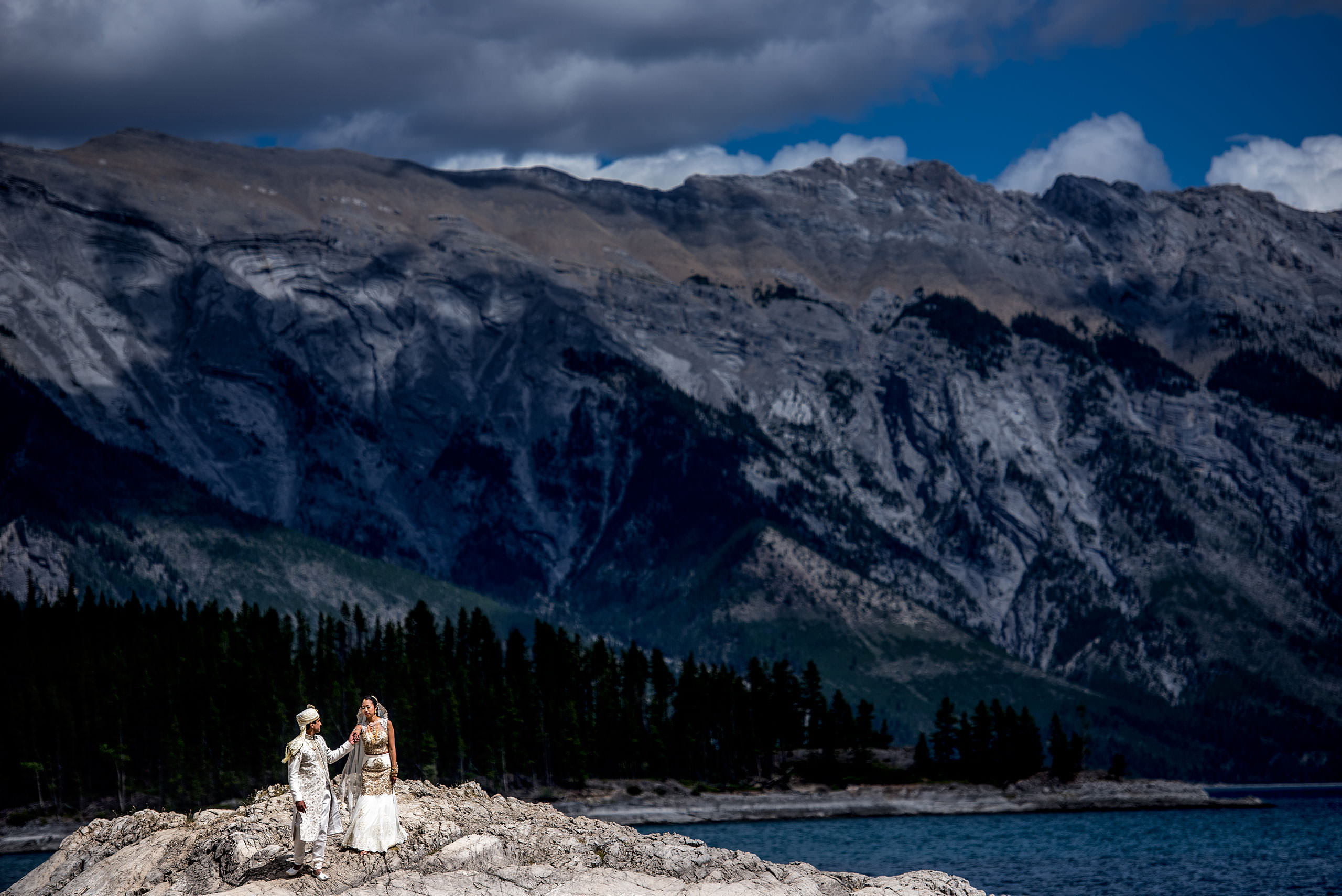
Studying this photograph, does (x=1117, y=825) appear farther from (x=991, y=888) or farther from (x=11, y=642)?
(x=11, y=642)

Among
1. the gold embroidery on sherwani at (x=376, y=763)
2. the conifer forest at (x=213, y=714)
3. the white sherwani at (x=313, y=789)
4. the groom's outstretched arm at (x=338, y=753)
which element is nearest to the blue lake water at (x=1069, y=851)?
the conifer forest at (x=213, y=714)

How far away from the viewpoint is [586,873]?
143 feet

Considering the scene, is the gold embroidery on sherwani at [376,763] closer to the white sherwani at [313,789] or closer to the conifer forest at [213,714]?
the white sherwani at [313,789]

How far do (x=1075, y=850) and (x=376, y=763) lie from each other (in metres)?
101

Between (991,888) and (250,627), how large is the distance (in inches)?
4966

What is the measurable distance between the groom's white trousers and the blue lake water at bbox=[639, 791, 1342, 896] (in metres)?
61.2

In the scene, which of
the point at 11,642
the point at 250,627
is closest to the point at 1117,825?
the point at 250,627

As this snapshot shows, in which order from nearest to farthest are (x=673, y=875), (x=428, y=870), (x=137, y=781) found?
(x=428, y=870)
(x=673, y=875)
(x=137, y=781)

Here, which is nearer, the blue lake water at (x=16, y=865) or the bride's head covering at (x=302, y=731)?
the bride's head covering at (x=302, y=731)

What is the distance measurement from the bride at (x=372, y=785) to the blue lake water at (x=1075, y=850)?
59846 millimetres

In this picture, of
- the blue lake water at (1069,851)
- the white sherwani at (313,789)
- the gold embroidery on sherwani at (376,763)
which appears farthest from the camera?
the blue lake water at (1069,851)

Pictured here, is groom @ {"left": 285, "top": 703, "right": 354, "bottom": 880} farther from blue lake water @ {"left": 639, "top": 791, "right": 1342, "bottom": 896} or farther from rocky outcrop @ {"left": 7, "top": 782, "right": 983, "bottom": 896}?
blue lake water @ {"left": 639, "top": 791, "right": 1342, "bottom": 896}

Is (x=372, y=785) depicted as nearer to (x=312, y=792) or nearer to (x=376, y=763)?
(x=376, y=763)

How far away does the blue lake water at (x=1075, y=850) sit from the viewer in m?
101
